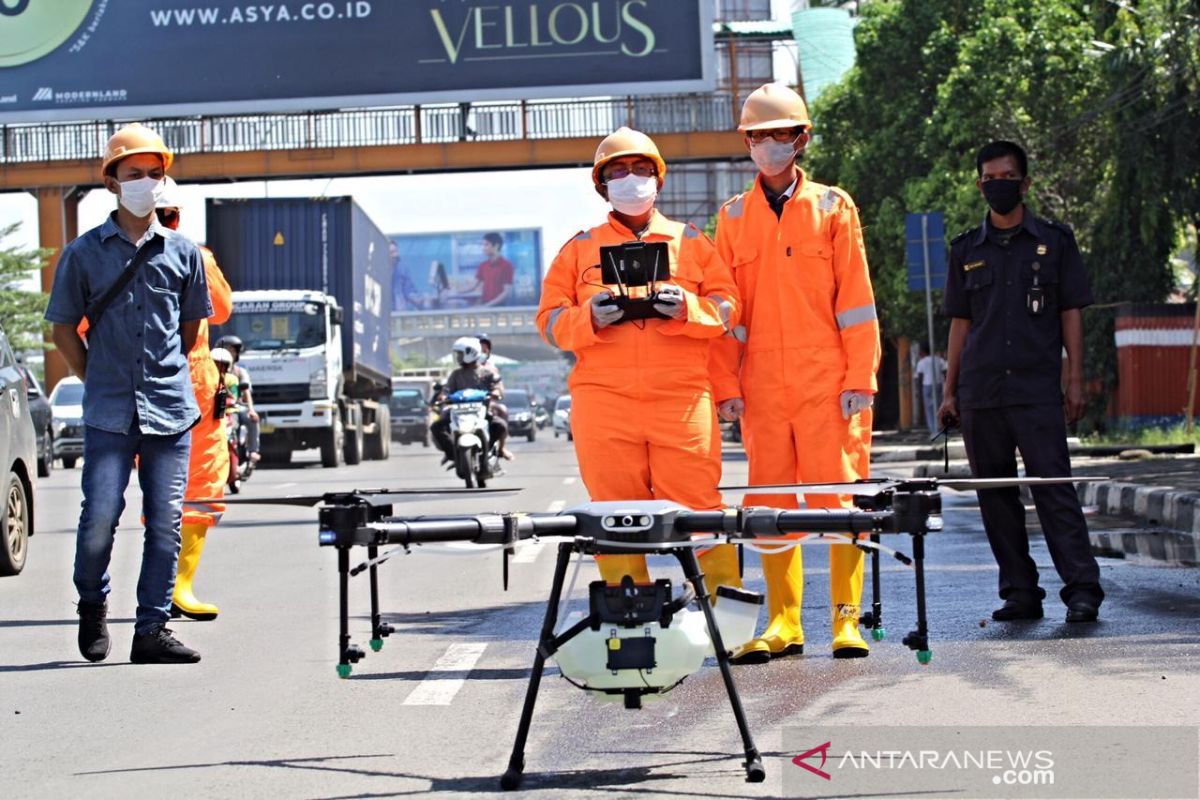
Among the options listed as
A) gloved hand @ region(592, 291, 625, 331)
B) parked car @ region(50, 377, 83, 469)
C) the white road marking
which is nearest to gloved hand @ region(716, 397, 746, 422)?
gloved hand @ region(592, 291, 625, 331)

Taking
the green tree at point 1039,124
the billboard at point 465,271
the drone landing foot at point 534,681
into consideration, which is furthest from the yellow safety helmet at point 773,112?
the billboard at point 465,271

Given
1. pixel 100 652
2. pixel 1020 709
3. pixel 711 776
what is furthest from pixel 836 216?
pixel 100 652

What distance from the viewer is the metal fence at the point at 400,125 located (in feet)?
140

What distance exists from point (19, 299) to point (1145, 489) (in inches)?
1863

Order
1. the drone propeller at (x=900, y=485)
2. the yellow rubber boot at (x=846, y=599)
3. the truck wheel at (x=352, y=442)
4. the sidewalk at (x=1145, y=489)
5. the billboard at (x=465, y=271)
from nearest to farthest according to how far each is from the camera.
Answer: the drone propeller at (x=900, y=485) → the yellow rubber boot at (x=846, y=599) → the sidewalk at (x=1145, y=489) → the truck wheel at (x=352, y=442) → the billboard at (x=465, y=271)

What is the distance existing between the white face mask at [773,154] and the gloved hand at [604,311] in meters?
1.02

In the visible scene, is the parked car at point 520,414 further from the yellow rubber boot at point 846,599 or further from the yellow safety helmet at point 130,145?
the yellow rubber boot at point 846,599

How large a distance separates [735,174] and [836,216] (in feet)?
346

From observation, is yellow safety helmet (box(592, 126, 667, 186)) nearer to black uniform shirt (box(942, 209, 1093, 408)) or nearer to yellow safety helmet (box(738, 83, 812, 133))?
yellow safety helmet (box(738, 83, 812, 133))

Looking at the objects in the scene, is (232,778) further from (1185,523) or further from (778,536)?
(1185,523)

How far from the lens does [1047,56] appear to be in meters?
35.3

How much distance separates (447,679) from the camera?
7.48 metres

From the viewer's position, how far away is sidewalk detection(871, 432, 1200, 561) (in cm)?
1285

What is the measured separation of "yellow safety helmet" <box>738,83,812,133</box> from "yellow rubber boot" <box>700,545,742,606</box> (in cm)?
155
